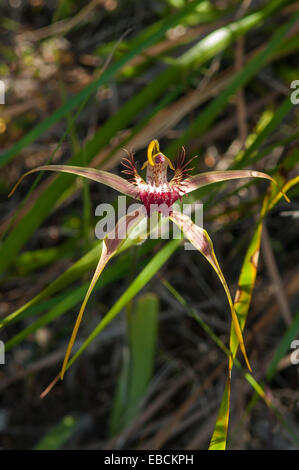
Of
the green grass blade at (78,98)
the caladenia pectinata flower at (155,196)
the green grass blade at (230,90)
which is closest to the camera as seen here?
the caladenia pectinata flower at (155,196)

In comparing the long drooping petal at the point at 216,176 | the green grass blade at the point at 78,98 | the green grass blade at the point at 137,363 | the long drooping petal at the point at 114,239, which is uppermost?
the green grass blade at the point at 78,98

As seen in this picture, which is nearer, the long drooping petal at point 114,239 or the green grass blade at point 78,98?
the long drooping petal at point 114,239

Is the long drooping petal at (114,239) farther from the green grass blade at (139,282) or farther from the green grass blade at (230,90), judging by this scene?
the green grass blade at (230,90)

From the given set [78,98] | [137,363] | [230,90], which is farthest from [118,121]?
[137,363]

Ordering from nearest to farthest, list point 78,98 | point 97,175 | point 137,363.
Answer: point 97,175
point 78,98
point 137,363

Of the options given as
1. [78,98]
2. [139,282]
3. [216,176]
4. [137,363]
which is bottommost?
[137,363]

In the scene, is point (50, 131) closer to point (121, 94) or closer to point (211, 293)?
point (121, 94)

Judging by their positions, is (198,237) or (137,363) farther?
(137,363)

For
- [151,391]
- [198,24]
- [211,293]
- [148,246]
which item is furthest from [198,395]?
[198,24]

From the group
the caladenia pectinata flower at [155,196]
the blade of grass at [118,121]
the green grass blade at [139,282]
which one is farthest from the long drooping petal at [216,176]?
the blade of grass at [118,121]

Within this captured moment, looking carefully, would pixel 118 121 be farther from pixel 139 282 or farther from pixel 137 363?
pixel 137 363
